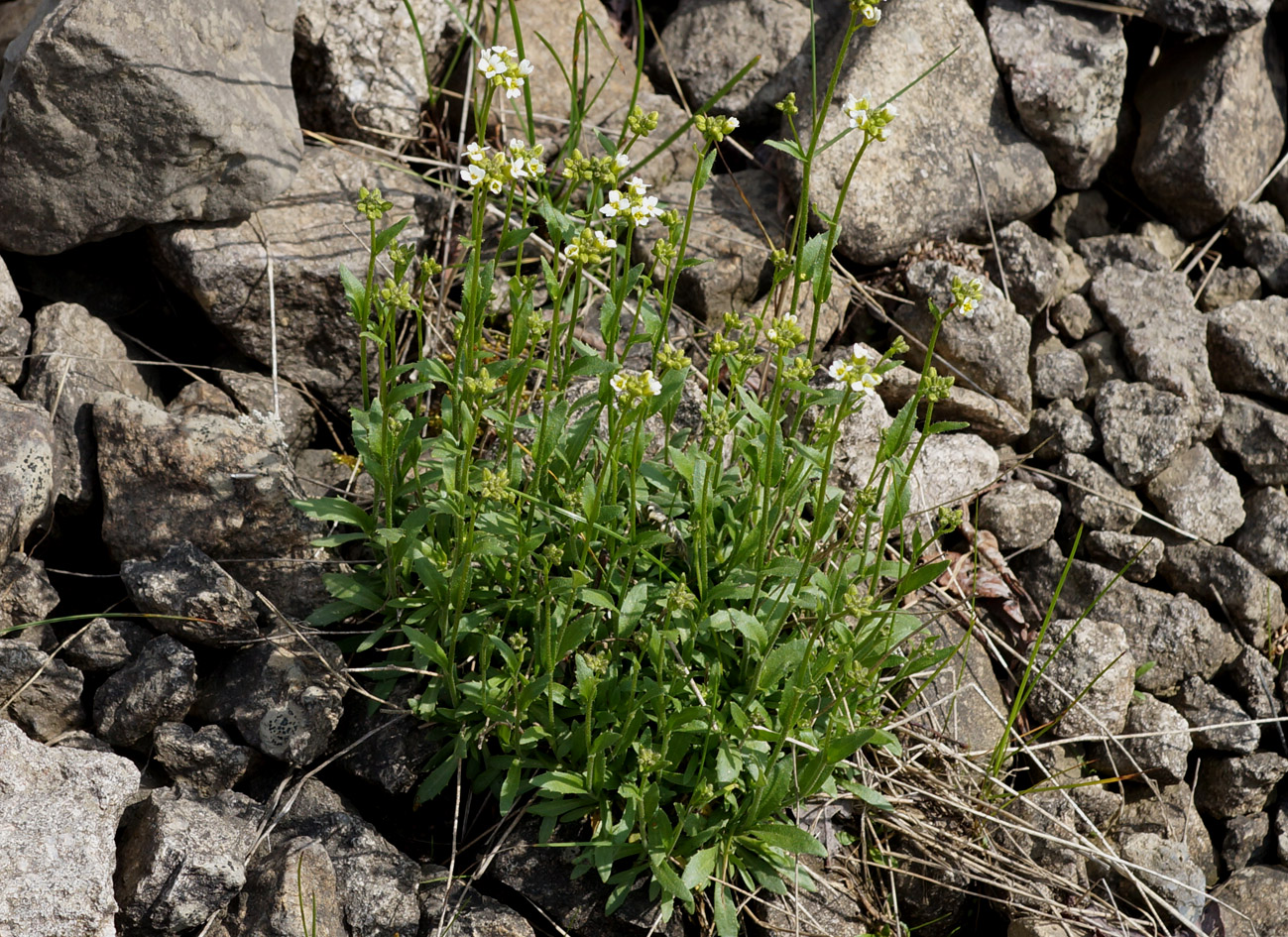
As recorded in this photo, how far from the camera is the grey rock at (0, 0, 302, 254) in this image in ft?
13.9

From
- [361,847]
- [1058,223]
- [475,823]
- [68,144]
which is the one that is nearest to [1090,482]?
[1058,223]

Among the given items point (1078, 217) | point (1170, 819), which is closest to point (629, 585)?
point (1170, 819)

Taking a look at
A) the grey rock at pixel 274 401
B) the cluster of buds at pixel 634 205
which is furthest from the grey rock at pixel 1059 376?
the grey rock at pixel 274 401

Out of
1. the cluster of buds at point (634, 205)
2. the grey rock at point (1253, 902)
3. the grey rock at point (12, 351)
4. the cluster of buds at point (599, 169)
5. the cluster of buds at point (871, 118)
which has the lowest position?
the grey rock at point (1253, 902)

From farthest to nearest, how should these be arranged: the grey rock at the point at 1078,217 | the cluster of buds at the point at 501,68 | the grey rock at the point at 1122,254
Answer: the grey rock at the point at 1078,217, the grey rock at the point at 1122,254, the cluster of buds at the point at 501,68

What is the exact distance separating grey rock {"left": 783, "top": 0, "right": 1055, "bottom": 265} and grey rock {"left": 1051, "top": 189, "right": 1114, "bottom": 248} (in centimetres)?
23

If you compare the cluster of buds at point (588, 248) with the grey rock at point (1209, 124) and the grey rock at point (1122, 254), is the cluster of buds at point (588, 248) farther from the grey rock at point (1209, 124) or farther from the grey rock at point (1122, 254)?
the grey rock at point (1209, 124)

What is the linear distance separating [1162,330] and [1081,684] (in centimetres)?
194

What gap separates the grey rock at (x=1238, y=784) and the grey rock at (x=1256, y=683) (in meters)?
0.21

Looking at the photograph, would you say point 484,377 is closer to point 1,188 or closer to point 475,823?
point 475,823

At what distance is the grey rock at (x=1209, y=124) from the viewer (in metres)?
5.84

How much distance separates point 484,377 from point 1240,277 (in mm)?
4599

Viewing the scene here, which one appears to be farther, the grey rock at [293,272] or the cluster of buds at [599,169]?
the grey rock at [293,272]

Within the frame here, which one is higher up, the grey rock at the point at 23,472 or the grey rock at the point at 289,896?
the grey rock at the point at 23,472
